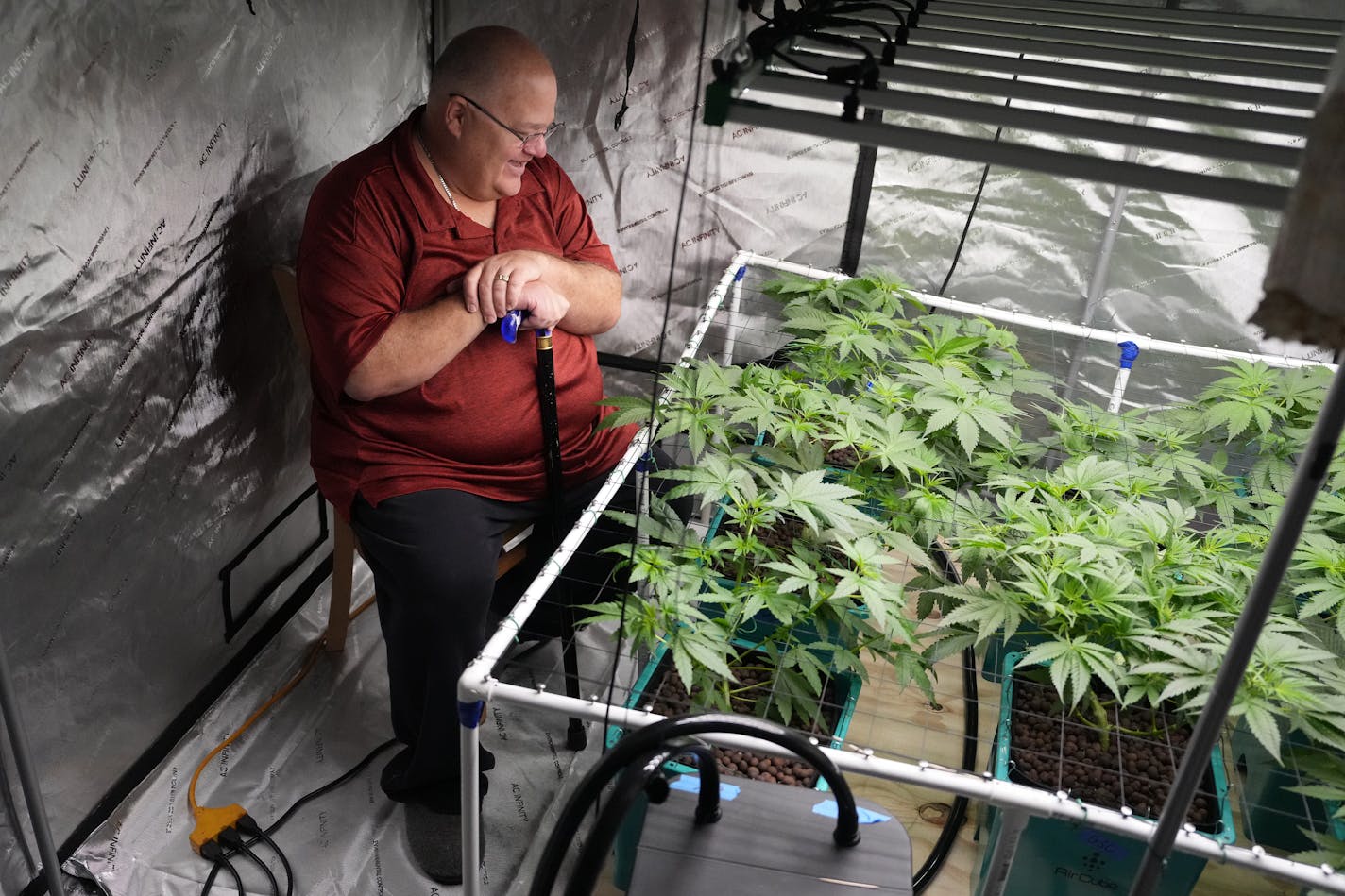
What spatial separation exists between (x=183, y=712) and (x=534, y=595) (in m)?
1.01

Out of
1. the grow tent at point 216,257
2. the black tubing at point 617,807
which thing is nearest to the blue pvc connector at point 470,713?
the black tubing at point 617,807

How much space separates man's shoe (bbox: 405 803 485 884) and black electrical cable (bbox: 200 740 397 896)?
154 millimetres

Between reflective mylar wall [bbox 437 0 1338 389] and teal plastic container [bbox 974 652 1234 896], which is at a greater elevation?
reflective mylar wall [bbox 437 0 1338 389]

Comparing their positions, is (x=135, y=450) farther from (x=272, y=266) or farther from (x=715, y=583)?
(x=715, y=583)

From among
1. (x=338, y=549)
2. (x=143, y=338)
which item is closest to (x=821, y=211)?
(x=338, y=549)

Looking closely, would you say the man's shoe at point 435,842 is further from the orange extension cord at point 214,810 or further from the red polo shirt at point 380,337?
the red polo shirt at point 380,337

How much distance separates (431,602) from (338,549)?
1.37 ft

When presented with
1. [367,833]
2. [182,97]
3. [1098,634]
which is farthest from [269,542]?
[1098,634]

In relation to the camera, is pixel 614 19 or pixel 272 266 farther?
pixel 614 19

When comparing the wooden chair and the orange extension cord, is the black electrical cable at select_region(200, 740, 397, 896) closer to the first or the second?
the orange extension cord

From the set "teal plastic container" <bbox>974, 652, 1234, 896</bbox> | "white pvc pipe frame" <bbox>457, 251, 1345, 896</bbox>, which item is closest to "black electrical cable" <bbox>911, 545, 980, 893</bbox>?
"teal plastic container" <bbox>974, 652, 1234, 896</bbox>

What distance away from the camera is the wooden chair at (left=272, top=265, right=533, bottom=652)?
1896mm

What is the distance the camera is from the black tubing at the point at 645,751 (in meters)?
0.76

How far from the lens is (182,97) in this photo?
1635 mm
